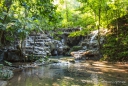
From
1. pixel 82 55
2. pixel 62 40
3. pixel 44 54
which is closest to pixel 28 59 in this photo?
pixel 44 54

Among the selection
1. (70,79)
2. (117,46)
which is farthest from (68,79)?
(117,46)

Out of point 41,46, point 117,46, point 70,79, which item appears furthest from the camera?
point 41,46

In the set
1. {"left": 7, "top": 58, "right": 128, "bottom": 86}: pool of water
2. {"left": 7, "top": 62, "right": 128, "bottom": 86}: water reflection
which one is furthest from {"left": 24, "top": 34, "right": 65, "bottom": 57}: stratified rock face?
{"left": 7, "top": 62, "right": 128, "bottom": 86}: water reflection

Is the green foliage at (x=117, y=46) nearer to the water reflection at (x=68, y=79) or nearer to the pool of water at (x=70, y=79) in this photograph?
the pool of water at (x=70, y=79)

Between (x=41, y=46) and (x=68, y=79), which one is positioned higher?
(x=41, y=46)

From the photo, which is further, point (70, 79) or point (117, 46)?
point (117, 46)

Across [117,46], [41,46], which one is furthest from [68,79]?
[41,46]

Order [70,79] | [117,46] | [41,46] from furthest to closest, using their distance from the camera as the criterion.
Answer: [41,46] < [117,46] < [70,79]

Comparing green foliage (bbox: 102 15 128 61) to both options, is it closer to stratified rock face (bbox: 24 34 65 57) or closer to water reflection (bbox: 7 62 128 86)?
stratified rock face (bbox: 24 34 65 57)

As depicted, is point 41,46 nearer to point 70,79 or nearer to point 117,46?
point 117,46

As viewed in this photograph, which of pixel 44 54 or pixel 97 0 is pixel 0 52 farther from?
pixel 97 0

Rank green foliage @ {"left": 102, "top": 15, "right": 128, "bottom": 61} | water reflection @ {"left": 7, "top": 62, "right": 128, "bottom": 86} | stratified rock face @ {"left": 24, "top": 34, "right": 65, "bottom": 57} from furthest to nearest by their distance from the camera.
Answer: stratified rock face @ {"left": 24, "top": 34, "right": 65, "bottom": 57} → green foliage @ {"left": 102, "top": 15, "right": 128, "bottom": 61} → water reflection @ {"left": 7, "top": 62, "right": 128, "bottom": 86}

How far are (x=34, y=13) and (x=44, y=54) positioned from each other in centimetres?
1286

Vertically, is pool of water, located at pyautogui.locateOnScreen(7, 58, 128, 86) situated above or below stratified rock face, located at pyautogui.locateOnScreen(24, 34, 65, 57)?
below
